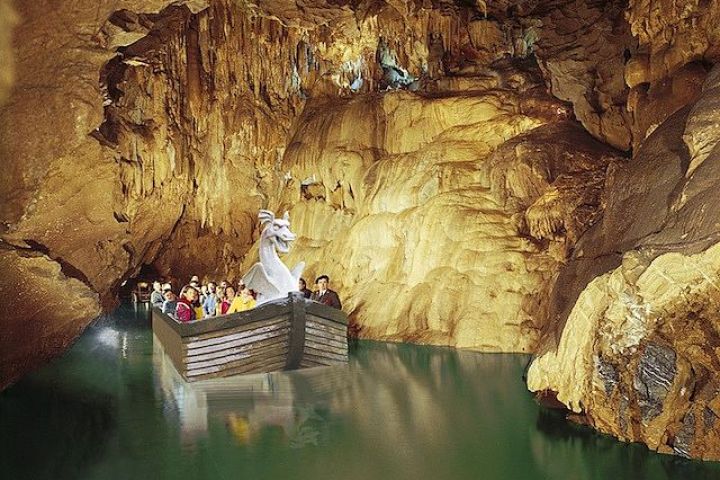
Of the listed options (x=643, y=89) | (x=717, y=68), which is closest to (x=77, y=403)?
(x=717, y=68)

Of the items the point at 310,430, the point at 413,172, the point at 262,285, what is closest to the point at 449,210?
the point at 413,172

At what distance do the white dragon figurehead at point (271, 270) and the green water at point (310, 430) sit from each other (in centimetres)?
114

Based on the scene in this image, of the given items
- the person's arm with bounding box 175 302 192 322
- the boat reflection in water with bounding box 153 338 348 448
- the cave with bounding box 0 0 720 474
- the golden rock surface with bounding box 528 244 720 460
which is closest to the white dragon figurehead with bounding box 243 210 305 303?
the person's arm with bounding box 175 302 192 322

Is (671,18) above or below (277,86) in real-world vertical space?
below

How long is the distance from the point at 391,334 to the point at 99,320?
10.2 m

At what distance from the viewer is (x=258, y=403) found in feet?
22.5

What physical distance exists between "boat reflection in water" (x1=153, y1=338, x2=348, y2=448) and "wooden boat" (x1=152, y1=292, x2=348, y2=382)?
0.59ft

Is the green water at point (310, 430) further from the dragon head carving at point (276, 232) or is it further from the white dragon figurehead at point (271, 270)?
the dragon head carving at point (276, 232)

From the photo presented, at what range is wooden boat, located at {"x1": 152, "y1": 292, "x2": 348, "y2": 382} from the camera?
7762mm

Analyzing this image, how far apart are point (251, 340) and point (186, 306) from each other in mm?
1885

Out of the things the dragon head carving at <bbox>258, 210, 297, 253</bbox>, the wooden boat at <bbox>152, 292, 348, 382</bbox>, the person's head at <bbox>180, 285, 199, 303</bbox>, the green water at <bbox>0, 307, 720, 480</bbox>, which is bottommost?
the green water at <bbox>0, 307, 720, 480</bbox>

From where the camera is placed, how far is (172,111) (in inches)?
666

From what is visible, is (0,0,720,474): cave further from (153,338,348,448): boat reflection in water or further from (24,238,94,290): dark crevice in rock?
(153,338,348,448): boat reflection in water

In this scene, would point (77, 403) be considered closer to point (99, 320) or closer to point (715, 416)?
point (715, 416)
